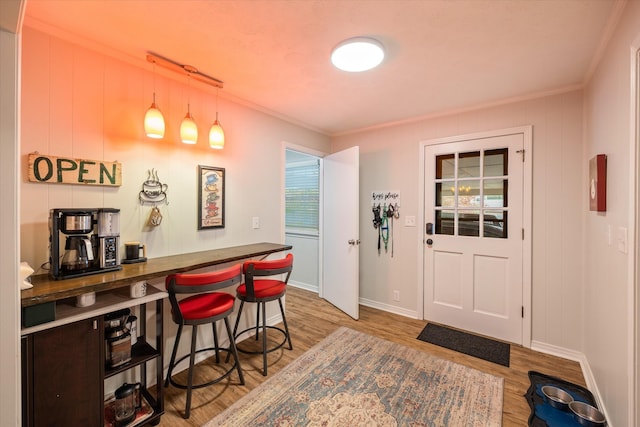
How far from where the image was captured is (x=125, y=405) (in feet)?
5.12

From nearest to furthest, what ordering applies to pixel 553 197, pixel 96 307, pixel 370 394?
1. pixel 96 307
2. pixel 370 394
3. pixel 553 197

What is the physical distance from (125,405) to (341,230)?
257 cm

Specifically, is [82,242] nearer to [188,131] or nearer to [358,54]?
[188,131]

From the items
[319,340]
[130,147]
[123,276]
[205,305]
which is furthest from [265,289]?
[130,147]

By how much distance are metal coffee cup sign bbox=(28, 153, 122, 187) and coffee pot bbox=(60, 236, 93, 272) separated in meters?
0.39

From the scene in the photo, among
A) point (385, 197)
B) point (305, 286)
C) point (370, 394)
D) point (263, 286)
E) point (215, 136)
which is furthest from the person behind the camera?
point (305, 286)

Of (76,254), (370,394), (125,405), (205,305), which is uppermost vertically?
(76,254)

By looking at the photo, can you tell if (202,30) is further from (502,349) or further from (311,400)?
(502,349)

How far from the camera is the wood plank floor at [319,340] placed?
180 centimetres

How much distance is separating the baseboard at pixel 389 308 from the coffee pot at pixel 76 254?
3041 mm

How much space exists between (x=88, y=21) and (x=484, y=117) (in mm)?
3299

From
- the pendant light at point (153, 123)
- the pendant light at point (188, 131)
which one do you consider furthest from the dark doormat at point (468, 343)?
the pendant light at point (153, 123)

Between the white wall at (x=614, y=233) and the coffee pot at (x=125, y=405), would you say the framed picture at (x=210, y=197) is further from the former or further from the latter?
the white wall at (x=614, y=233)

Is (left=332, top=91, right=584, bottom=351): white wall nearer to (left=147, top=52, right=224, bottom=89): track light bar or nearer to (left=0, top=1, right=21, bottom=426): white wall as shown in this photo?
(left=147, top=52, right=224, bottom=89): track light bar
